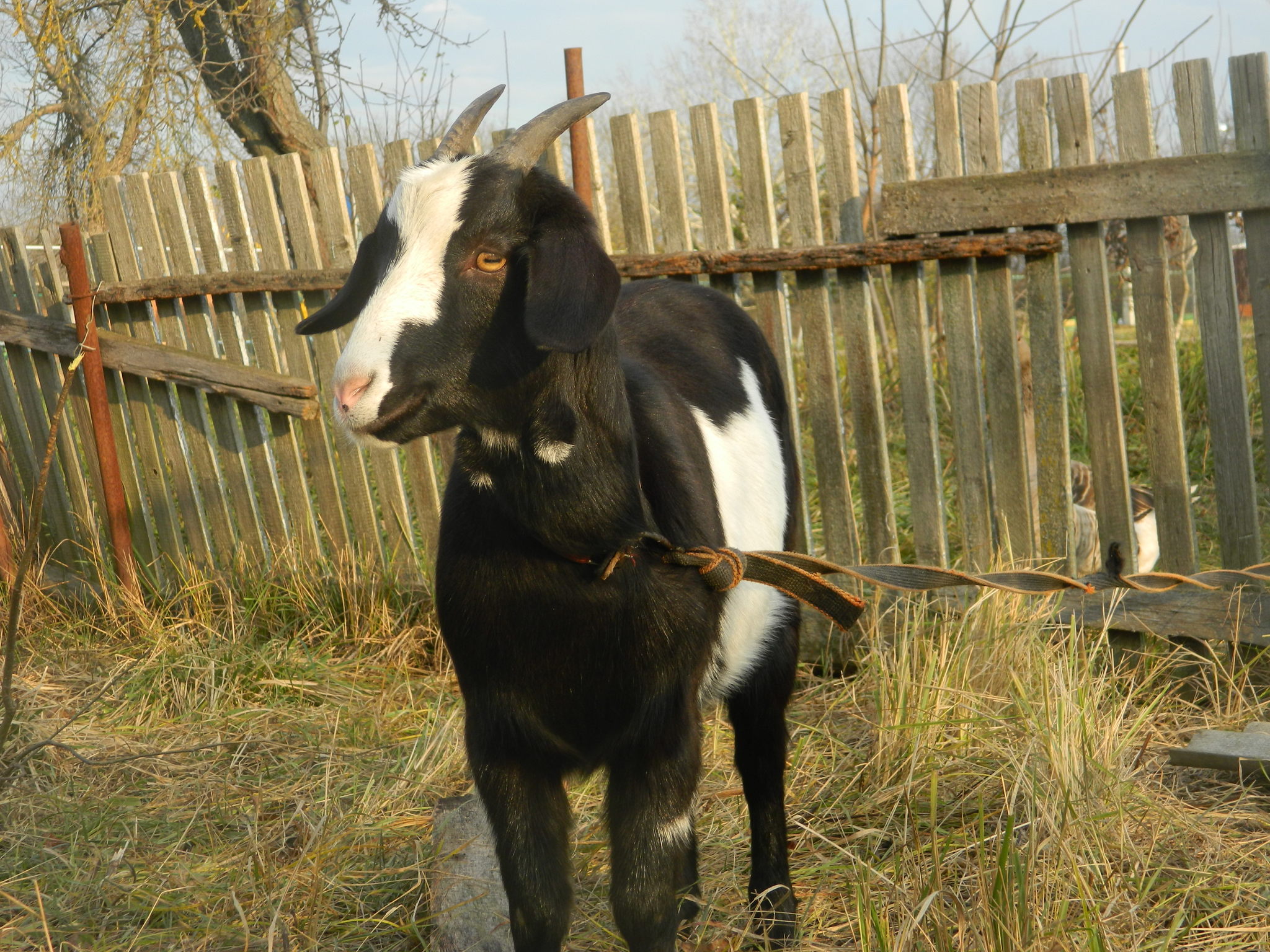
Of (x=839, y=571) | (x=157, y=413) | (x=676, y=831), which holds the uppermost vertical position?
(x=157, y=413)

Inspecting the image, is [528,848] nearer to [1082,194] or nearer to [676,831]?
[676,831]

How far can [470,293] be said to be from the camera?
1835 mm

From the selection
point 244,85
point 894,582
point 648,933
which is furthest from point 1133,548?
point 244,85

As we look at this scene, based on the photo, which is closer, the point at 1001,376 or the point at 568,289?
the point at 568,289

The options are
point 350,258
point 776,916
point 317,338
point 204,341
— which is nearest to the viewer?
point 776,916

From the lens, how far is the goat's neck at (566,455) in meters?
1.90

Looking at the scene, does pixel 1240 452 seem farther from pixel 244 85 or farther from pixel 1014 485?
pixel 244 85

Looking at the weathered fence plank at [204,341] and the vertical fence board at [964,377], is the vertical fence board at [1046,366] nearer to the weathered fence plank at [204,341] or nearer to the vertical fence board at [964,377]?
the vertical fence board at [964,377]

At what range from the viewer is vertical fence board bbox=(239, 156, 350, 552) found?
4648 millimetres

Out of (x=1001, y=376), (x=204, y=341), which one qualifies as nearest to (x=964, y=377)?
(x=1001, y=376)

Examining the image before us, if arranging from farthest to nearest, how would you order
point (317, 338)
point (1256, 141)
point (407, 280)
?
point (317, 338) → point (1256, 141) → point (407, 280)

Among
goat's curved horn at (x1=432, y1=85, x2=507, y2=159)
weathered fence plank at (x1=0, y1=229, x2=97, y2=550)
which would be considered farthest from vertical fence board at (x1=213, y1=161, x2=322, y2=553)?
goat's curved horn at (x1=432, y1=85, x2=507, y2=159)

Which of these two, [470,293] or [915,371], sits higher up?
[470,293]

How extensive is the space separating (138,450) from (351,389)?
4071 millimetres
